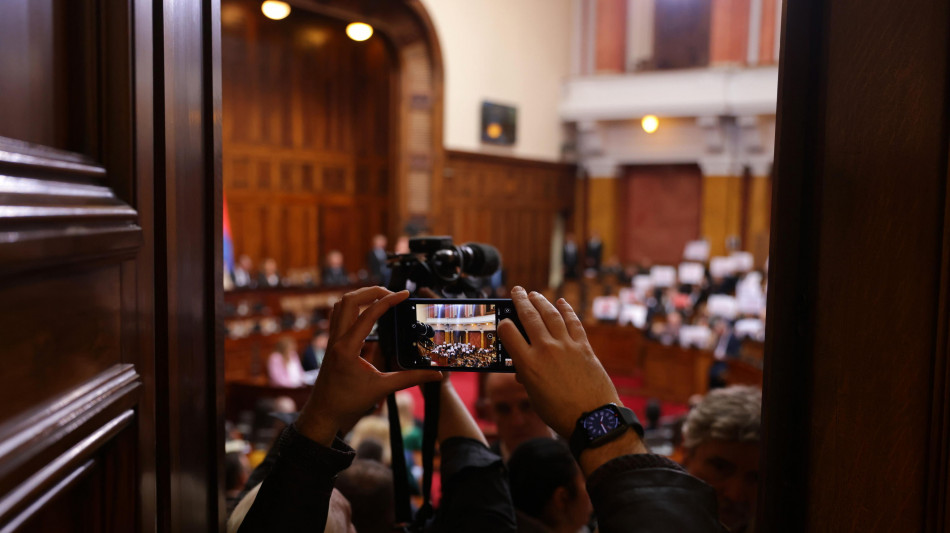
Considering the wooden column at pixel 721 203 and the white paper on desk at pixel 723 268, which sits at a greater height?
the wooden column at pixel 721 203

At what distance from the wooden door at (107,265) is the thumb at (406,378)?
0.83 ft

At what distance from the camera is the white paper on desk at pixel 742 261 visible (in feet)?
41.7

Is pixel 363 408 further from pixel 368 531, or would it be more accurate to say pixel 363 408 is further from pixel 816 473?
pixel 368 531

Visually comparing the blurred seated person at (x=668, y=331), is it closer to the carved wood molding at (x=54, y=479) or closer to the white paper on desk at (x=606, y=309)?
the white paper on desk at (x=606, y=309)

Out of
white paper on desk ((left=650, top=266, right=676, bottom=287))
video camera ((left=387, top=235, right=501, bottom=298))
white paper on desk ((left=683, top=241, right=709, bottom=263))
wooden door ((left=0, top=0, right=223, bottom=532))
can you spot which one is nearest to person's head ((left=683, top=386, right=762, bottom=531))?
video camera ((left=387, top=235, right=501, bottom=298))

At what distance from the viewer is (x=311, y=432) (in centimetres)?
109

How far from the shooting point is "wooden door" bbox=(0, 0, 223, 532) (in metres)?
0.63

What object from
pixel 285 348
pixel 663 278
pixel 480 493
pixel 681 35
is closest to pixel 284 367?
pixel 285 348

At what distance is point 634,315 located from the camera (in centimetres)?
1000

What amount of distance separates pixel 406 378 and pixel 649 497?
→ 369mm

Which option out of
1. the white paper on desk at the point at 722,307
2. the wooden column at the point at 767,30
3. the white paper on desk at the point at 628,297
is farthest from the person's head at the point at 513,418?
the wooden column at the point at 767,30

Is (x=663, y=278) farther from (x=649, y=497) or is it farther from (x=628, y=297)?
(x=649, y=497)

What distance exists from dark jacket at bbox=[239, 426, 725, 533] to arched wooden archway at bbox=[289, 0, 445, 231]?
33.7 ft

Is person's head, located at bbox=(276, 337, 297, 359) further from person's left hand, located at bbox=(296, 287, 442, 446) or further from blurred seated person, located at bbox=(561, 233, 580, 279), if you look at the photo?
blurred seated person, located at bbox=(561, 233, 580, 279)
